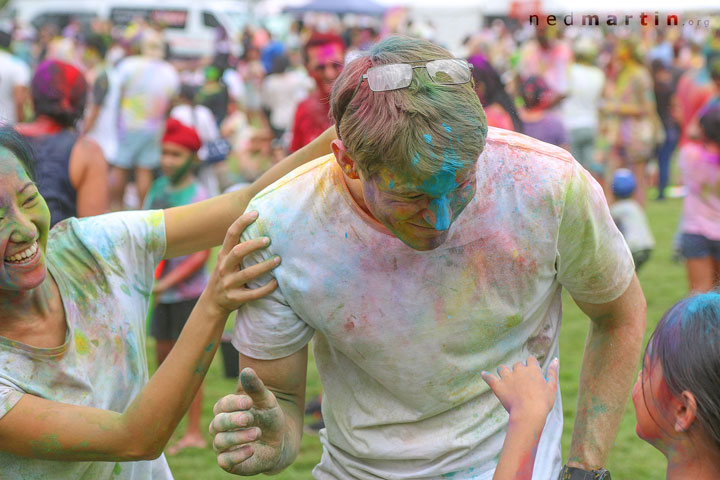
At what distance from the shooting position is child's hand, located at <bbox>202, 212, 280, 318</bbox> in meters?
2.21

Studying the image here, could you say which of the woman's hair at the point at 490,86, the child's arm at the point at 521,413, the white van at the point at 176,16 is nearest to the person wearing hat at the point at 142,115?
the woman's hair at the point at 490,86

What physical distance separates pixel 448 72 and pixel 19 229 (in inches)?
44.1

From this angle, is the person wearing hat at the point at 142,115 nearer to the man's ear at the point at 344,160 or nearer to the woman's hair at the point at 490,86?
the woman's hair at the point at 490,86

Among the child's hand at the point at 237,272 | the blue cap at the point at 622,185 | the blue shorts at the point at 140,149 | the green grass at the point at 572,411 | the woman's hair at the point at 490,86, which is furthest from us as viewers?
the blue shorts at the point at 140,149

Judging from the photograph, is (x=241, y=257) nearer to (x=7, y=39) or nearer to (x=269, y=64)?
(x=7, y=39)

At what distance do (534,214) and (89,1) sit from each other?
83.6 ft

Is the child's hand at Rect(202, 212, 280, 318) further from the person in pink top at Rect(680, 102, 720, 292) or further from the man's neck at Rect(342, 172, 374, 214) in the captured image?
the person in pink top at Rect(680, 102, 720, 292)

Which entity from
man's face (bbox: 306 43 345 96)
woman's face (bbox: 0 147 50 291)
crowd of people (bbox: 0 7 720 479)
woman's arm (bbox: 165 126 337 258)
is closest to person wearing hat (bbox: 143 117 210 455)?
man's face (bbox: 306 43 345 96)

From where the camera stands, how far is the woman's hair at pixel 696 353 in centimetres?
194

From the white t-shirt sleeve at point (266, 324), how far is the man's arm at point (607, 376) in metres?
0.78

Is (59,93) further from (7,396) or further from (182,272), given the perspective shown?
(7,396)

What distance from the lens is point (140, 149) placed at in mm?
9891

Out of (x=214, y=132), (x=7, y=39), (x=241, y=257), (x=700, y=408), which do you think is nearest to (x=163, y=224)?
(x=241, y=257)

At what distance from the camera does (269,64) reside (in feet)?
54.6
